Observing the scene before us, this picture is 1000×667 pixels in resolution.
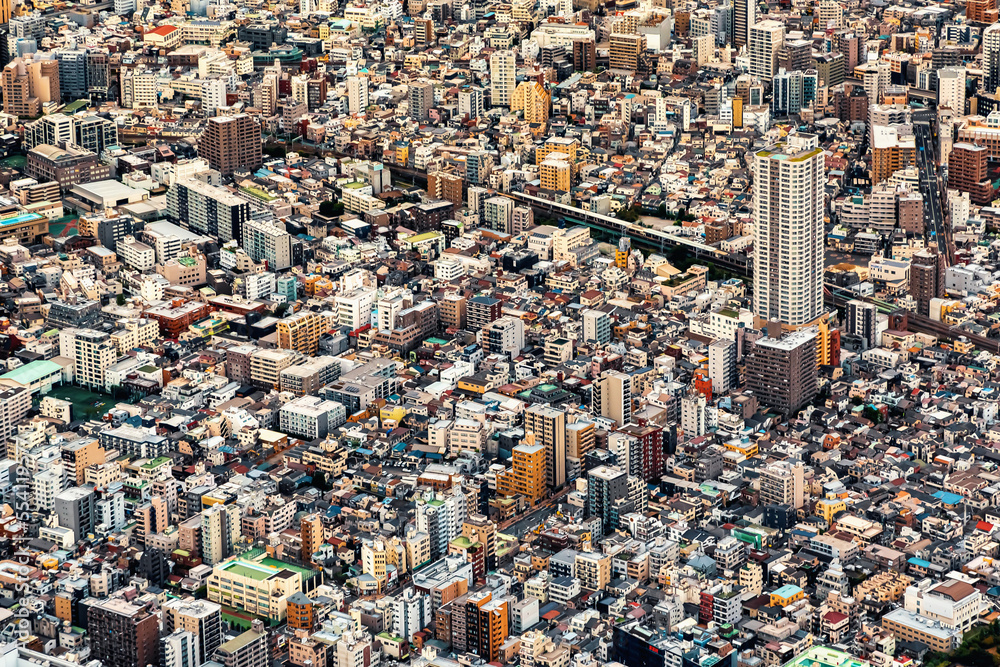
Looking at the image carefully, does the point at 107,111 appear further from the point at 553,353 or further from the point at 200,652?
the point at 200,652

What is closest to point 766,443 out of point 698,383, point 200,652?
point 698,383

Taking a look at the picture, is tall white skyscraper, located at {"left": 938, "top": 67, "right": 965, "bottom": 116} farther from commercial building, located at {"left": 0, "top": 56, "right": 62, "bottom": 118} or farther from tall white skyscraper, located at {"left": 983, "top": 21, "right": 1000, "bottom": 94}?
commercial building, located at {"left": 0, "top": 56, "right": 62, "bottom": 118}

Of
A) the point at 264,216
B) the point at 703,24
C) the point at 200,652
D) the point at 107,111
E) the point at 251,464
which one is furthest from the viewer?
the point at 703,24

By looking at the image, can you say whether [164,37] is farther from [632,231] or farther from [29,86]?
[632,231]

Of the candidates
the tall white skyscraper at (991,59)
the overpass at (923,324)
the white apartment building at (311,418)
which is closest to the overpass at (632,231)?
the overpass at (923,324)

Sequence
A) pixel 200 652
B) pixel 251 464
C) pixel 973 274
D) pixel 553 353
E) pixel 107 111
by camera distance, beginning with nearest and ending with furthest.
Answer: pixel 200 652, pixel 251 464, pixel 553 353, pixel 973 274, pixel 107 111

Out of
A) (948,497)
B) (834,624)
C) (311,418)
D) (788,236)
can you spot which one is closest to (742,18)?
(788,236)
